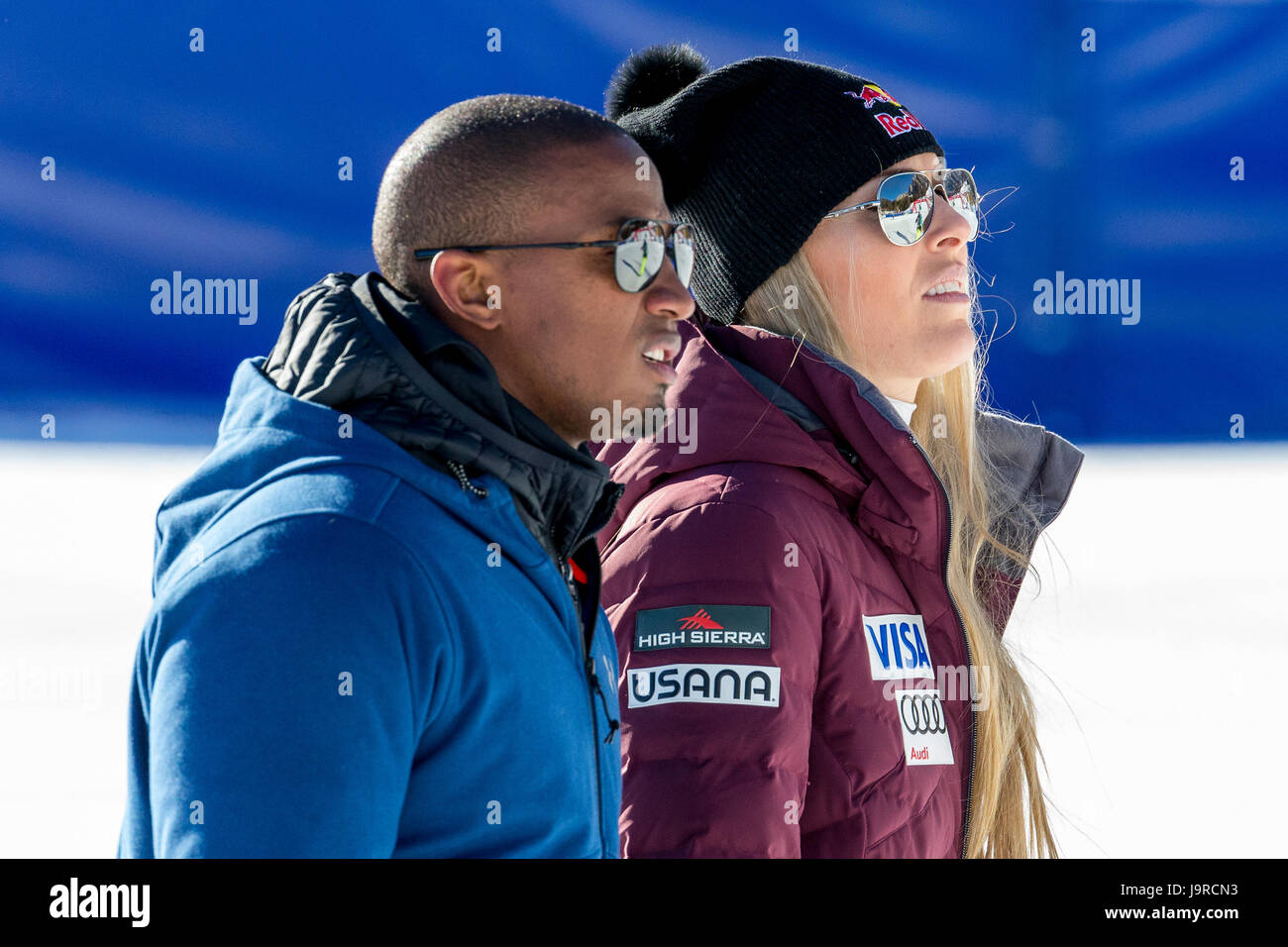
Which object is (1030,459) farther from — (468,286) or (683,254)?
(468,286)

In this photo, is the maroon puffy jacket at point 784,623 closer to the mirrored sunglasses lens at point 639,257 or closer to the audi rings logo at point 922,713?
the audi rings logo at point 922,713

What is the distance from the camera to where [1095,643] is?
4594 millimetres

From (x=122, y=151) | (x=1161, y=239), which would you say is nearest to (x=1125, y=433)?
(x=1161, y=239)

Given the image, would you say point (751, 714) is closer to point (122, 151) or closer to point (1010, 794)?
point (1010, 794)

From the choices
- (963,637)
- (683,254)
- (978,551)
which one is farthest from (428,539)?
(978,551)

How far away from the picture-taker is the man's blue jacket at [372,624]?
3.36 ft

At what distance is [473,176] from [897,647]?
0.81 meters

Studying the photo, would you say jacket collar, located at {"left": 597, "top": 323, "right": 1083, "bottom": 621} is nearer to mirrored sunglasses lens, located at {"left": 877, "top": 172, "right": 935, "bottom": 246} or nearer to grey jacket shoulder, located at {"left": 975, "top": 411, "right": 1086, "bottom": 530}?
mirrored sunglasses lens, located at {"left": 877, "top": 172, "right": 935, "bottom": 246}

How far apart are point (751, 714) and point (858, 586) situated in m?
0.27

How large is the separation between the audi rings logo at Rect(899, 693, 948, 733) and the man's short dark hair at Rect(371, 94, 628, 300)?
2.52ft

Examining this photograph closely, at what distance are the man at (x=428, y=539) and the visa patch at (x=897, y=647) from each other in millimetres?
386

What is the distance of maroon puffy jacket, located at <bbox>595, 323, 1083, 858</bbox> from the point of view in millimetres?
1551
